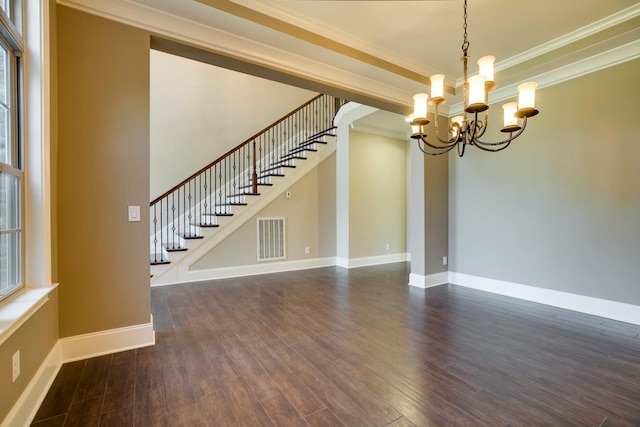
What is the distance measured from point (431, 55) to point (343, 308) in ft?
10.3

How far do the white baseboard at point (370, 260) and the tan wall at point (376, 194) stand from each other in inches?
3.4

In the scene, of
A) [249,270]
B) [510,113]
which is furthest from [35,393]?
[510,113]

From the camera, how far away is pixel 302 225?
5.86 meters

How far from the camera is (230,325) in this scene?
3.01 metres

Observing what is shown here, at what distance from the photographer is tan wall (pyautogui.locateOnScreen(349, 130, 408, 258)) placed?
19.6 ft

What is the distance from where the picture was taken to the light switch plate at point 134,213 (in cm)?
242

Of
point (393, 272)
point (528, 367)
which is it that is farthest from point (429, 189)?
point (528, 367)

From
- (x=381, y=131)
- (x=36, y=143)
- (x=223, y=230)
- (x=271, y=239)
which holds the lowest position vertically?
(x=271, y=239)

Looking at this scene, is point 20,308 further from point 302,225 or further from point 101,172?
point 302,225

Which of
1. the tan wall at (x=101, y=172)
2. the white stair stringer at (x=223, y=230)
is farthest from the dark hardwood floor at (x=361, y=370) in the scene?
the white stair stringer at (x=223, y=230)

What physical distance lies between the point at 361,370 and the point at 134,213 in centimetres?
221

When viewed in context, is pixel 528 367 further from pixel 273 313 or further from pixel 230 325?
pixel 230 325

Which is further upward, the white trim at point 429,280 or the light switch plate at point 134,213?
the light switch plate at point 134,213

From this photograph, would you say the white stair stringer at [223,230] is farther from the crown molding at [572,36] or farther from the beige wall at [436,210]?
the crown molding at [572,36]
